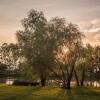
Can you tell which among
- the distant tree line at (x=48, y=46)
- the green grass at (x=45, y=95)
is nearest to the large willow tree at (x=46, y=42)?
the distant tree line at (x=48, y=46)

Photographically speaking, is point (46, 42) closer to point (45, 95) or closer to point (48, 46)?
point (48, 46)

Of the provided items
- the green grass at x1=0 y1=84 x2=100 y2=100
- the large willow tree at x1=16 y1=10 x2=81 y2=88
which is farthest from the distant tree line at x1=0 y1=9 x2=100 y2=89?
the green grass at x1=0 y1=84 x2=100 y2=100

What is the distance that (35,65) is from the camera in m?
48.0

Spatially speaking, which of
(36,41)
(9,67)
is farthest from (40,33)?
(9,67)

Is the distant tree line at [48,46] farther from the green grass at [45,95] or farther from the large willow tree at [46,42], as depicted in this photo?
the green grass at [45,95]

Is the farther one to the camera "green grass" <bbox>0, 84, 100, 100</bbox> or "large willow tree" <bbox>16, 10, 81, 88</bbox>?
"large willow tree" <bbox>16, 10, 81, 88</bbox>

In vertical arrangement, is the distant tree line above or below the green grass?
above

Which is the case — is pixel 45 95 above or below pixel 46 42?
below

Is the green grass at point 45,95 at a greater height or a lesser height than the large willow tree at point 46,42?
lesser

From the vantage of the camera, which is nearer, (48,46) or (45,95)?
(45,95)

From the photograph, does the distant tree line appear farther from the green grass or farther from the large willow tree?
the green grass

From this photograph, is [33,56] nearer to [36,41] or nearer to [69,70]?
[36,41]

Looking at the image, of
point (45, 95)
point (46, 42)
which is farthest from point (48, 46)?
point (45, 95)

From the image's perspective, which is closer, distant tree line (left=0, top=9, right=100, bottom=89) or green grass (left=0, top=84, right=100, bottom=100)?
green grass (left=0, top=84, right=100, bottom=100)
